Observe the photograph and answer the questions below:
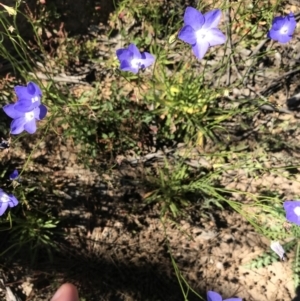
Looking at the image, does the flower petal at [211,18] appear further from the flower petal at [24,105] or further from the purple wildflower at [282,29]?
Result: the flower petal at [24,105]

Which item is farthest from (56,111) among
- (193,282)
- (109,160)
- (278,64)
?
(278,64)

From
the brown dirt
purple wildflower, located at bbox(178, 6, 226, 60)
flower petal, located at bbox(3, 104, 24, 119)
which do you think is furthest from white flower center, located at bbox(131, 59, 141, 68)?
the brown dirt

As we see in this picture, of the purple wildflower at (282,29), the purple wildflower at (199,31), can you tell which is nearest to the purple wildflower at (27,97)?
the purple wildflower at (199,31)

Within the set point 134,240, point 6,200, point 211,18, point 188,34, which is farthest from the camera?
point 134,240

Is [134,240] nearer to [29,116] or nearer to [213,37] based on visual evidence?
[29,116]

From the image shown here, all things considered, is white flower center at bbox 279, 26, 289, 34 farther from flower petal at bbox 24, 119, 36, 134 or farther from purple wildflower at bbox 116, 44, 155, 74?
flower petal at bbox 24, 119, 36, 134

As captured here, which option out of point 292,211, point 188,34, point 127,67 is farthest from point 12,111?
point 292,211
